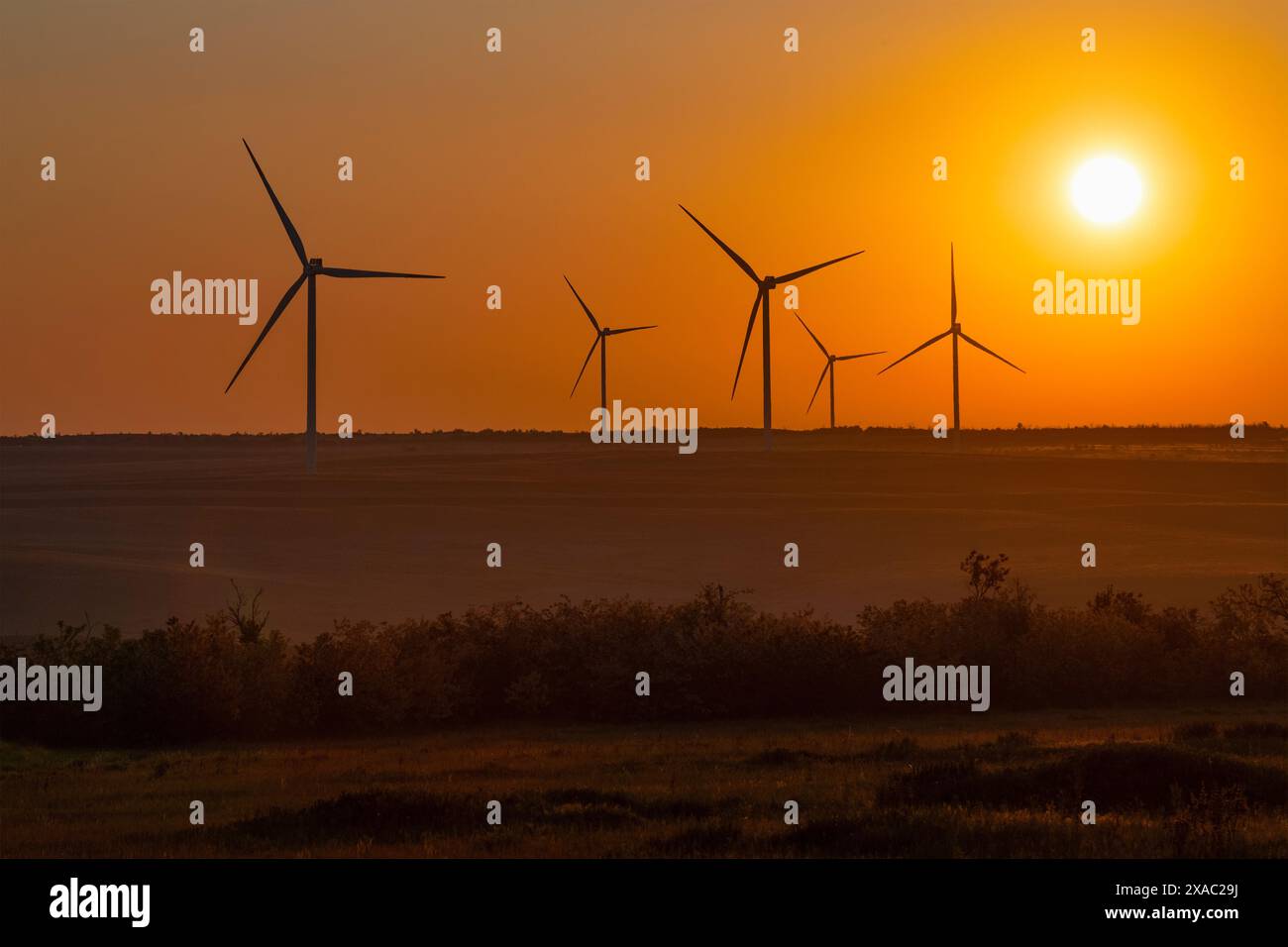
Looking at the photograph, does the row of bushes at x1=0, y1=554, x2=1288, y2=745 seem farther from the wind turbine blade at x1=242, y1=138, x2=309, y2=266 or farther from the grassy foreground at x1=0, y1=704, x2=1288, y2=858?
the wind turbine blade at x1=242, y1=138, x2=309, y2=266

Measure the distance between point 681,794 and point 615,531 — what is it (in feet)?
183

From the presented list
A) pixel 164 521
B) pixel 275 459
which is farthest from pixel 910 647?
pixel 275 459

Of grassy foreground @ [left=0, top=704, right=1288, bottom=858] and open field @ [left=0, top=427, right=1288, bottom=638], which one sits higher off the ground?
open field @ [left=0, top=427, right=1288, bottom=638]

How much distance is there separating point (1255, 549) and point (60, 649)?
5349 cm

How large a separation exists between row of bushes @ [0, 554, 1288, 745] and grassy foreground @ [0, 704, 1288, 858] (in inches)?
68.4

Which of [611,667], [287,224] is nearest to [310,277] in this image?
[287,224]

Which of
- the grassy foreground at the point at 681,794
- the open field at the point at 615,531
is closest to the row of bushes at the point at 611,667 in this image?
the grassy foreground at the point at 681,794

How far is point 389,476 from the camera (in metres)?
107

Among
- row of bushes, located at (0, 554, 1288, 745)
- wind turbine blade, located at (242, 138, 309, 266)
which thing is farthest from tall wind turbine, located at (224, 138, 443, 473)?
row of bushes, located at (0, 554, 1288, 745)

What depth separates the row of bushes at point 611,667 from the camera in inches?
1444

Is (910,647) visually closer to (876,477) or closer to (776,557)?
(776,557)

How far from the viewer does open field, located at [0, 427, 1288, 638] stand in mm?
62406

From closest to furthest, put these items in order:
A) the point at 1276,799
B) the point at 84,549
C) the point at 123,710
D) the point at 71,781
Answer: the point at 1276,799, the point at 71,781, the point at 123,710, the point at 84,549

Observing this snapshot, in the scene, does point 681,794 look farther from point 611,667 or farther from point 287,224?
point 287,224
